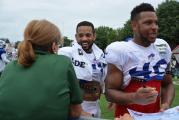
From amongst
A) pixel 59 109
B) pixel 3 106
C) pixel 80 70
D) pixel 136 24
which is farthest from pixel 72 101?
pixel 80 70

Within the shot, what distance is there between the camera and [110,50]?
4305 mm

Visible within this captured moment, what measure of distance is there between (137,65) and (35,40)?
1.04 metres

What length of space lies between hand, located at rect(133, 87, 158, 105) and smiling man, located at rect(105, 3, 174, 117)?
251 millimetres

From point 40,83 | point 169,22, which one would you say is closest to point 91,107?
point 40,83

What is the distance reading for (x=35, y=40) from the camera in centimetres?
364

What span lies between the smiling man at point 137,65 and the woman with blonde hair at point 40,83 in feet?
2.35

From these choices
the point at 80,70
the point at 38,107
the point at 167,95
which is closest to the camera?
the point at 38,107

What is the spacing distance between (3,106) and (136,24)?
→ 146cm

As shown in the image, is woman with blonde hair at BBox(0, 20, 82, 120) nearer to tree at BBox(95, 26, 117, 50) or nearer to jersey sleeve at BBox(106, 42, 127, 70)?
jersey sleeve at BBox(106, 42, 127, 70)

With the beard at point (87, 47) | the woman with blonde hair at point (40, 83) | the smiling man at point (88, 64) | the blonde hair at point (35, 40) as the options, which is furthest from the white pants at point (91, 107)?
the blonde hair at point (35, 40)

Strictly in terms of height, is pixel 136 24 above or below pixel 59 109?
above

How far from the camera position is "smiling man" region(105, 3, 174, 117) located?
4.27 m

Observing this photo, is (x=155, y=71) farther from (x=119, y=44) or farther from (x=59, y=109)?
(x=59, y=109)

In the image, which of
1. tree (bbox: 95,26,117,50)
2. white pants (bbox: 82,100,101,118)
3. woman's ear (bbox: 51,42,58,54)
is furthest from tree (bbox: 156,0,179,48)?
woman's ear (bbox: 51,42,58,54)
